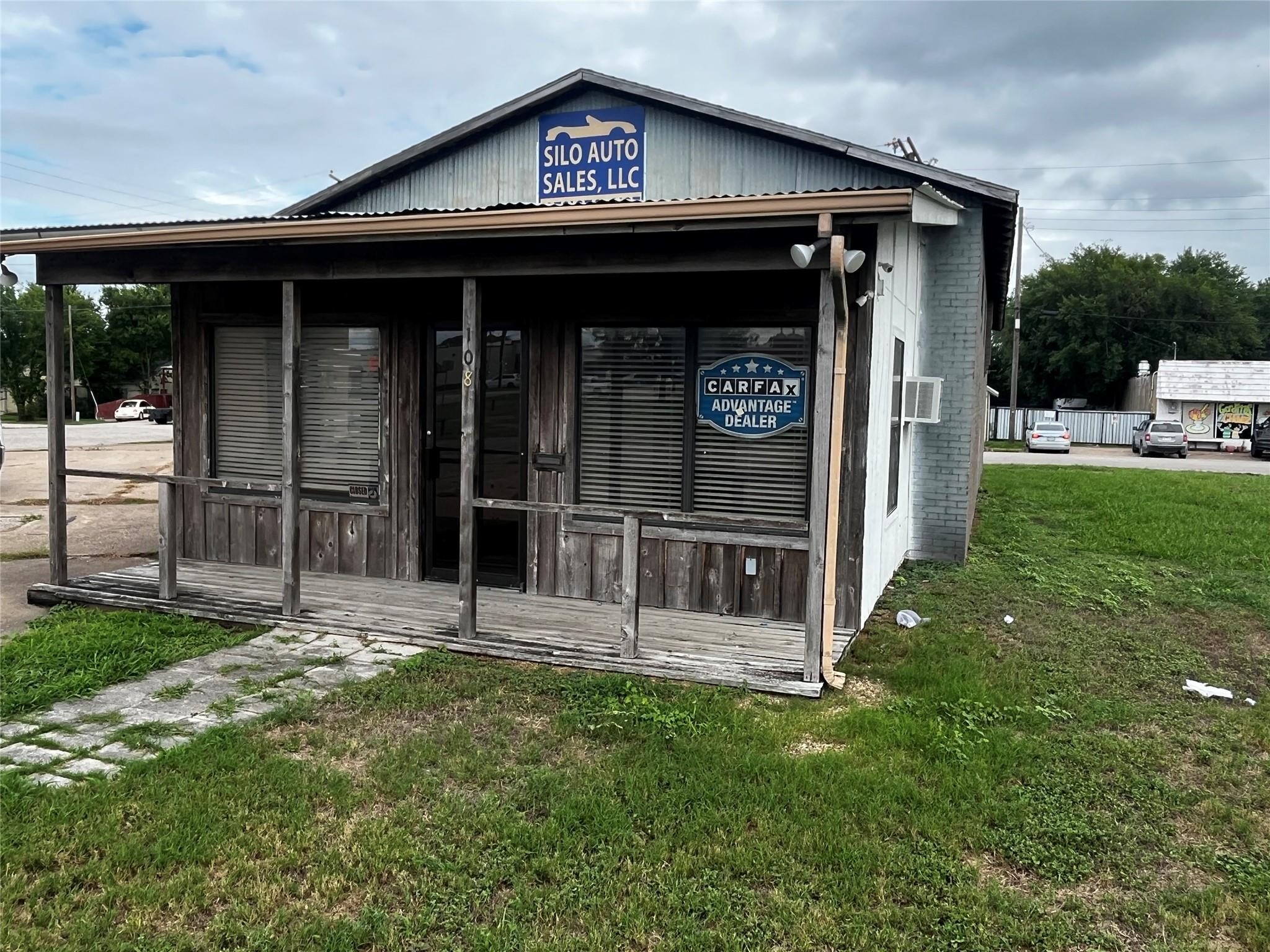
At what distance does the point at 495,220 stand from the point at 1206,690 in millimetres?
4940

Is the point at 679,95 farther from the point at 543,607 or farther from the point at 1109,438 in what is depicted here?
the point at 1109,438

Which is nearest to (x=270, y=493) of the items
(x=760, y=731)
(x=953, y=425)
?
(x=760, y=731)

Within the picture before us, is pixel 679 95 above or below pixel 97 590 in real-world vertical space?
above

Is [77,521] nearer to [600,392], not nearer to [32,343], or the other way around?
[600,392]

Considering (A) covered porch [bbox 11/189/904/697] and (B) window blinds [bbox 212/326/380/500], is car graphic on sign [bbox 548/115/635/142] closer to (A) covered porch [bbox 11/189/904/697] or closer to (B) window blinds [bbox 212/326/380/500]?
(A) covered porch [bbox 11/189/904/697]

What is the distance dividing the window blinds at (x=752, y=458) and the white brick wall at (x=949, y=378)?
2.91 m

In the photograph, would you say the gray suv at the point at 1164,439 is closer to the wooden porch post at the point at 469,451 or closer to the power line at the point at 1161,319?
the power line at the point at 1161,319

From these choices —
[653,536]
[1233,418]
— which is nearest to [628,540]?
[653,536]

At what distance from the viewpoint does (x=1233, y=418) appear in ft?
121

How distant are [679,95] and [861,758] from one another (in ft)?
22.3

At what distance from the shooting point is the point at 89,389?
60594 mm

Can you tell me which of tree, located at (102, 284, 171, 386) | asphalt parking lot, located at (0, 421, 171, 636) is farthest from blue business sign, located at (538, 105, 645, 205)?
tree, located at (102, 284, 171, 386)

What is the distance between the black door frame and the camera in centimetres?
696

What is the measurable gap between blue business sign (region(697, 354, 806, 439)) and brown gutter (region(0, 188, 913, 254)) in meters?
1.89
